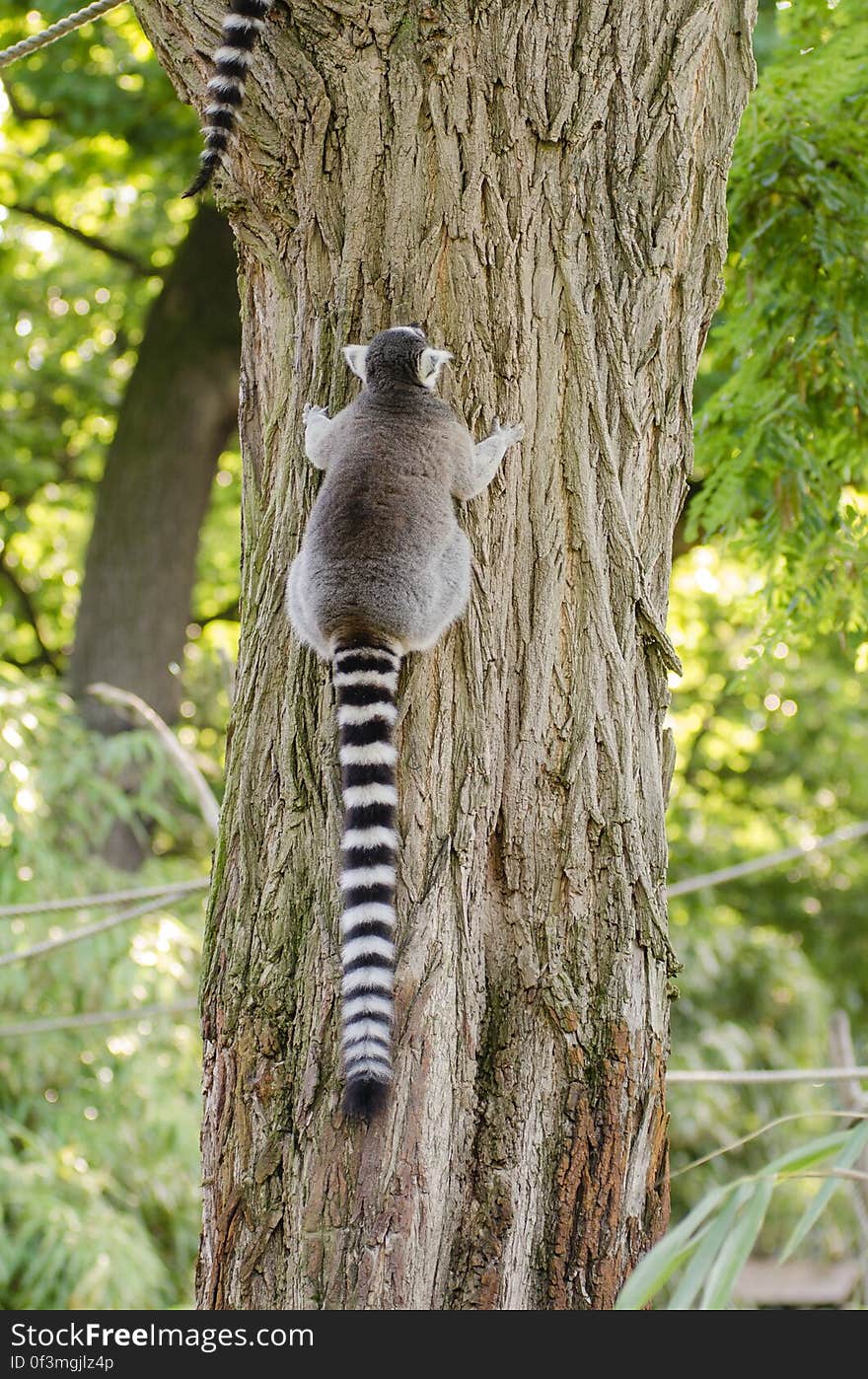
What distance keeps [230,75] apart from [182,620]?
20.5ft

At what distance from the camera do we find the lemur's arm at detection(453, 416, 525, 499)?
2.45 metres

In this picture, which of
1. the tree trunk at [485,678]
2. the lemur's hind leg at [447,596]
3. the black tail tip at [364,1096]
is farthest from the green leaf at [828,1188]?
the lemur's hind leg at [447,596]

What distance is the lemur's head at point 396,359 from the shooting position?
2443 mm

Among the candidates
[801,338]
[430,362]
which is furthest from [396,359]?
[801,338]

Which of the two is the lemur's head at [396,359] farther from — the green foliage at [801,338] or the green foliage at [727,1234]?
the green foliage at [801,338]

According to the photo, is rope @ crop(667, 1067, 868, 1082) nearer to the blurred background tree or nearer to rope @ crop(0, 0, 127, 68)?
the blurred background tree

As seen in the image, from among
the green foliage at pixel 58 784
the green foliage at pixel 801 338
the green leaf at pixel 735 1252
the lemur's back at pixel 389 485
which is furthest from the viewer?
the green foliage at pixel 58 784

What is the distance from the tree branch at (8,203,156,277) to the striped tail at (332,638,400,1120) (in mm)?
8772

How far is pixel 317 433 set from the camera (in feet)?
8.37

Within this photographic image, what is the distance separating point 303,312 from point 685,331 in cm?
79

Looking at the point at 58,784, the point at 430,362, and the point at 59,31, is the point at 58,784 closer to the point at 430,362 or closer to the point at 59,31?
the point at 59,31

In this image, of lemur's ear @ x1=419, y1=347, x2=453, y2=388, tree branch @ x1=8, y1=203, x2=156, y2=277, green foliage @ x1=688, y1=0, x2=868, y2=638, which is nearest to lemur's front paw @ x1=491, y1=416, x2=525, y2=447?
lemur's ear @ x1=419, y1=347, x2=453, y2=388

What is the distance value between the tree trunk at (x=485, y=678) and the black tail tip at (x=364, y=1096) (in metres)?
0.06

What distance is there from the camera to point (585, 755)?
2385 millimetres
